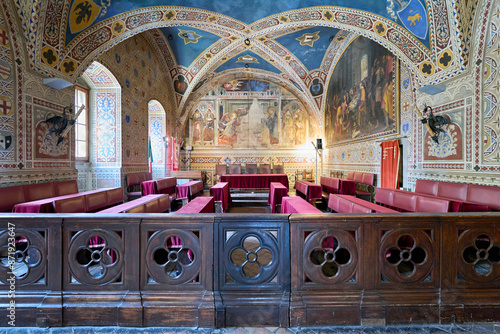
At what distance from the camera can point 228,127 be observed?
49.0 ft

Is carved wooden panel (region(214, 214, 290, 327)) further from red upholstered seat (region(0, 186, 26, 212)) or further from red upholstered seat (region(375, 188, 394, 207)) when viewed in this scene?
red upholstered seat (region(0, 186, 26, 212))

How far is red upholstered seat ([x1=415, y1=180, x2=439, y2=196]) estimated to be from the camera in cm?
553

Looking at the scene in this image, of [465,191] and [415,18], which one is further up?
[415,18]

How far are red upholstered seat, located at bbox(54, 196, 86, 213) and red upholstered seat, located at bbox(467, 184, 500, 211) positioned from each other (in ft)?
24.1

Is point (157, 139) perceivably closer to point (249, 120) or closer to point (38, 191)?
point (249, 120)

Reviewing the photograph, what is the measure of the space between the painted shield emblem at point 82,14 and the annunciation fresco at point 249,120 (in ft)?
29.8

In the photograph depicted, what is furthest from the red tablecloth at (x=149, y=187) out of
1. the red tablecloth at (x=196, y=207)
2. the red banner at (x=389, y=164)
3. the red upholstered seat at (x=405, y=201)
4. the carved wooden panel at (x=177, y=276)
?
the red banner at (x=389, y=164)

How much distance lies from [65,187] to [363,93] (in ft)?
33.3

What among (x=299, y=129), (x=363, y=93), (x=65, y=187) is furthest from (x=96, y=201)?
(x=299, y=129)

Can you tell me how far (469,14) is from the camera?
464cm

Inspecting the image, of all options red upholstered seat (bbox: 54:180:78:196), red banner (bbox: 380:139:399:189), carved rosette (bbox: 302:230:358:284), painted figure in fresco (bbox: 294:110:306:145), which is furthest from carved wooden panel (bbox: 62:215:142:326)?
painted figure in fresco (bbox: 294:110:306:145)

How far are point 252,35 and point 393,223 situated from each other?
8.27m

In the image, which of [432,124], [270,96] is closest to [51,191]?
[432,124]

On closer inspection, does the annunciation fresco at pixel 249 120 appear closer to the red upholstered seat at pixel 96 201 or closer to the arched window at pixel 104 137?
the arched window at pixel 104 137
